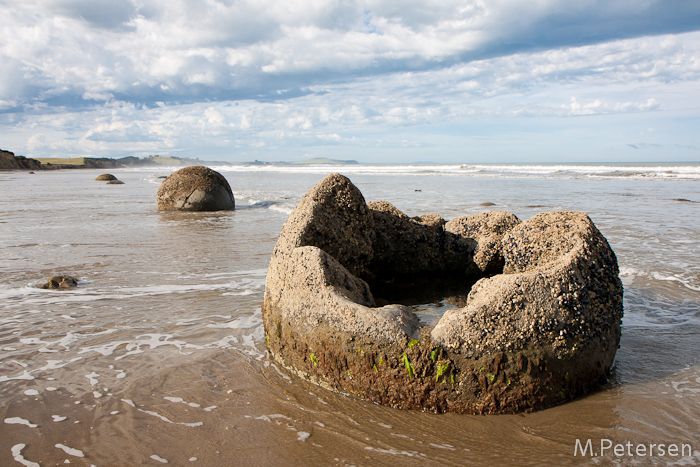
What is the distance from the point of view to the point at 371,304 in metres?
3.49

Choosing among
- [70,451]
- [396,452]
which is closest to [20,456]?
[70,451]

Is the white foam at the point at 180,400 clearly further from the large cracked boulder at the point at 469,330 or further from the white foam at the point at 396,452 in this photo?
the white foam at the point at 396,452

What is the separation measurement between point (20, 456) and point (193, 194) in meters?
11.1

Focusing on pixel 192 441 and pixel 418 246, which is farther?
pixel 418 246

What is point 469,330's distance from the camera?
2668 mm

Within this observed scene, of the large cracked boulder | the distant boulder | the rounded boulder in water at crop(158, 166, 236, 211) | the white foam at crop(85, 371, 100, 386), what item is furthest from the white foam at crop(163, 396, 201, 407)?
the rounded boulder in water at crop(158, 166, 236, 211)

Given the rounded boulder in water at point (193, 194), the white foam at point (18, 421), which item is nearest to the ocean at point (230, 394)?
the white foam at point (18, 421)

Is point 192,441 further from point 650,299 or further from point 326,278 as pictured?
point 650,299

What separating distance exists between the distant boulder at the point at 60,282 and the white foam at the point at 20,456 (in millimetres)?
3128

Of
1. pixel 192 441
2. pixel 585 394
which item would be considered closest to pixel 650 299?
pixel 585 394

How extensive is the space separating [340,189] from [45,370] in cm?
261

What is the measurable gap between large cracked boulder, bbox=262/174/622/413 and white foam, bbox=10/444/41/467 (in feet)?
4.97

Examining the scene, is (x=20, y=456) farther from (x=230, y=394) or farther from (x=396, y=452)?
(x=396, y=452)

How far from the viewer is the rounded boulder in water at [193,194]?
12.7 m
